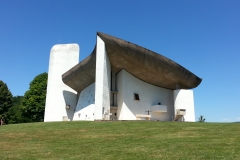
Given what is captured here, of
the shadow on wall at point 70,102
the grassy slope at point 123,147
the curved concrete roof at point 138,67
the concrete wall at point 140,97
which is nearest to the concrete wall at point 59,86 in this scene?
the shadow on wall at point 70,102

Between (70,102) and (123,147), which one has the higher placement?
(70,102)

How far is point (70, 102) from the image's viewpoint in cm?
3192

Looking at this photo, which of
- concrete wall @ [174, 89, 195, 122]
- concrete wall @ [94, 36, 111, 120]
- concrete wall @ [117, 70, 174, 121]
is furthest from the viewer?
concrete wall @ [174, 89, 195, 122]

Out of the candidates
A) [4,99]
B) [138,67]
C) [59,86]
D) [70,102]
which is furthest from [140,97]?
[4,99]

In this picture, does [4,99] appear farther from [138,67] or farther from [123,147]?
[123,147]

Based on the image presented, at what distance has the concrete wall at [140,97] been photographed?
976 inches

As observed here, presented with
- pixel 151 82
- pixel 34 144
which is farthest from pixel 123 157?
pixel 151 82

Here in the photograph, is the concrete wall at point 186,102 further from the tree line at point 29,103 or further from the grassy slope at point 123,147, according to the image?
the tree line at point 29,103

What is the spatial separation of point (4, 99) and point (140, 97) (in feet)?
87.5

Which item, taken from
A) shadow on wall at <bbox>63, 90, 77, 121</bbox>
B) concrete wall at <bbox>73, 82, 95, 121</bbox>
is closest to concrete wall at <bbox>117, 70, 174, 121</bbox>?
concrete wall at <bbox>73, 82, 95, 121</bbox>

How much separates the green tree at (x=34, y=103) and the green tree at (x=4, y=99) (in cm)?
266

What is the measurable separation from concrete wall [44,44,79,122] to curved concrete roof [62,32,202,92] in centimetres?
268

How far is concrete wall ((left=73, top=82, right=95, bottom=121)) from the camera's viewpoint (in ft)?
86.0

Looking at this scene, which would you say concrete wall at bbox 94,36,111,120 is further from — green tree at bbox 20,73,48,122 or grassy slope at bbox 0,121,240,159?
green tree at bbox 20,73,48,122
